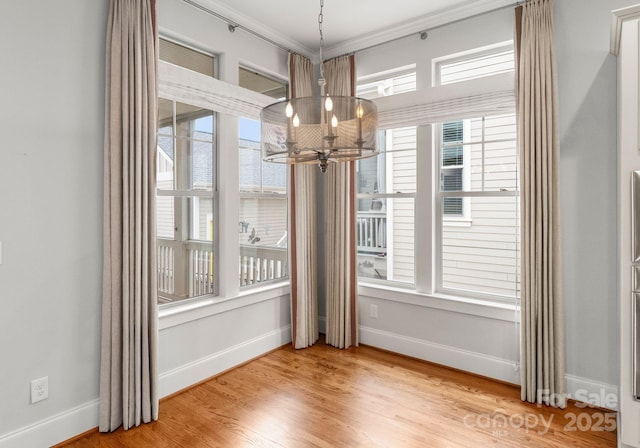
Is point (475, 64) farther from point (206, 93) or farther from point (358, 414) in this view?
point (358, 414)

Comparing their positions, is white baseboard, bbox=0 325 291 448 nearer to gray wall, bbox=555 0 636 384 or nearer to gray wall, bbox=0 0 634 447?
gray wall, bbox=0 0 634 447

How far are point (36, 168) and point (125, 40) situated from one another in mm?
904

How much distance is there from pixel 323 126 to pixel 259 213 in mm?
1914

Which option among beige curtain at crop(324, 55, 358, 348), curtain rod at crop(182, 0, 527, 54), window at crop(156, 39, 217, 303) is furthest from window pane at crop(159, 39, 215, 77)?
beige curtain at crop(324, 55, 358, 348)

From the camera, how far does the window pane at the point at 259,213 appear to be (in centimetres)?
342

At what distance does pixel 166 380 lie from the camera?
2.69 metres

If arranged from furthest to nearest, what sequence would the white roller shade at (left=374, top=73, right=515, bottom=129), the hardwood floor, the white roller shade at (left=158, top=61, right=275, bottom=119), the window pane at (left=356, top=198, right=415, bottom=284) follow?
1. the window pane at (left=356, top=198, right=415, bottom=284)
2. the white roller shade at (left=374, top=73, right=515, bottom=129)
3. the white roller shade at (left=158, top=61, right=275, bottom=119)
4. the hardwood floor

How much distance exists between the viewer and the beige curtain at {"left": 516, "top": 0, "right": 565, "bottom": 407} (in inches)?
102

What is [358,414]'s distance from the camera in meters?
2.46

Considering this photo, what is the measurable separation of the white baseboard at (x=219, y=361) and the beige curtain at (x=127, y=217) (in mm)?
308

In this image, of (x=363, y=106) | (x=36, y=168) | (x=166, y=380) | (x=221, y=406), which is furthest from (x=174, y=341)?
(x=363, y=106)

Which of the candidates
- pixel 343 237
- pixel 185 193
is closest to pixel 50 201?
pixel 185 193

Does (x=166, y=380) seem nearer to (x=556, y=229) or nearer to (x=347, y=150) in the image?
(x=347, y=150)

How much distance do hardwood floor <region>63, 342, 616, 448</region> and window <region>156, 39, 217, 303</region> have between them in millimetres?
839
